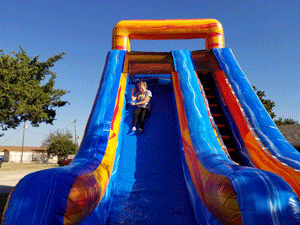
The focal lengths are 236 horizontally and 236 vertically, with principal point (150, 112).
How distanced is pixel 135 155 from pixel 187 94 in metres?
1.11

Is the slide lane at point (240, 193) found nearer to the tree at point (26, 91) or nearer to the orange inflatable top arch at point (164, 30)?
the orange inflatable top arch at point (164, 30)

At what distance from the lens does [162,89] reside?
467cm

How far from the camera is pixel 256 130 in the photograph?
2.69m

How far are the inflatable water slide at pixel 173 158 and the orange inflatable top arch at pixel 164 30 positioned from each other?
0.07ft

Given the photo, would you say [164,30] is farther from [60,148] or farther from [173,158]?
[60,148]

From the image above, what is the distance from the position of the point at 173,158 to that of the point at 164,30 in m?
3.07

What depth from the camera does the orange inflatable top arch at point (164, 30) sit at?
498 centimetres

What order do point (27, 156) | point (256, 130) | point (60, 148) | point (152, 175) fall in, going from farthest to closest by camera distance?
1. point (27, 156)
2. point (60, 148)
3. point (152, 175)
4. point (256, 130)

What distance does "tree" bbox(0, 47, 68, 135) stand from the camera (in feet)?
41.7

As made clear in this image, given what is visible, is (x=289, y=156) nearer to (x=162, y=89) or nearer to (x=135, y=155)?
(x=135, y=155)

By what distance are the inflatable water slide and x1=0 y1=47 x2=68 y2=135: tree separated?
10.2 metres

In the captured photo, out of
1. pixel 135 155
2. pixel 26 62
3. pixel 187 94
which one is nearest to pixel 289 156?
pixel 187 94

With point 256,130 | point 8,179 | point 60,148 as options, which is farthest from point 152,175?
point 60,148

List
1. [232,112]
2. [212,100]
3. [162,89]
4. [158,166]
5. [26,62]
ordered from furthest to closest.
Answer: [26,62] < [162,89] < [212,100] < [232,112] < [158,166]
